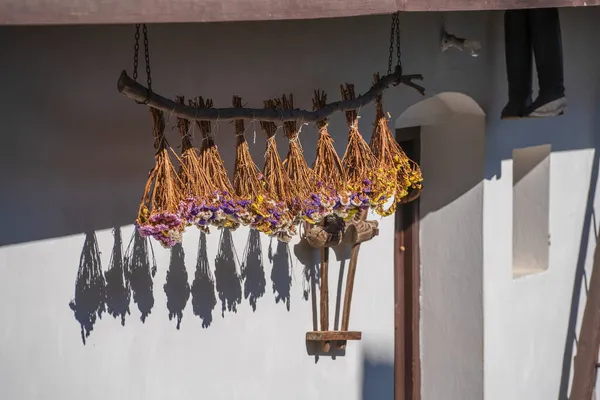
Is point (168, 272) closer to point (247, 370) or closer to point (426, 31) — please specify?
point (247, 370)

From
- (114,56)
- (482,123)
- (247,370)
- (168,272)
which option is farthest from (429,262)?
(114,56)

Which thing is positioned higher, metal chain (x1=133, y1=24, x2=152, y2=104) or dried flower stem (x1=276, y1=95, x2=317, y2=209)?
metal chain (x1=133, y1=24, x2=152, y2=104)

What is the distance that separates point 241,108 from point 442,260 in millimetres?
2515

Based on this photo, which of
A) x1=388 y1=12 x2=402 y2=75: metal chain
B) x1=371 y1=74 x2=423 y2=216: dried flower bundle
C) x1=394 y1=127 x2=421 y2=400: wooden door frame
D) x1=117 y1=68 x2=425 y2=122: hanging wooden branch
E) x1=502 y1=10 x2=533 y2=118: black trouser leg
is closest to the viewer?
x1=117 y1=68 x2=425 y2=122: hanging wooden branch

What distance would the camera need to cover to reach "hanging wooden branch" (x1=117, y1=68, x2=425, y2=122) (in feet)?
13.9

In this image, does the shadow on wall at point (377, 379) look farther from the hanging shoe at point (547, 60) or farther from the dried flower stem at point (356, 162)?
the hanging shoe at point (547, 60)

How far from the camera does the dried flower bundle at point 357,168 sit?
490 centimetres

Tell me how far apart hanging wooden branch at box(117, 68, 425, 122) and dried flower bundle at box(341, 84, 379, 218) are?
6cm

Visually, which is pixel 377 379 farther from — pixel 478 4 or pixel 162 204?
pixel 162 204

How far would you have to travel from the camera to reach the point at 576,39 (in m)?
7.33

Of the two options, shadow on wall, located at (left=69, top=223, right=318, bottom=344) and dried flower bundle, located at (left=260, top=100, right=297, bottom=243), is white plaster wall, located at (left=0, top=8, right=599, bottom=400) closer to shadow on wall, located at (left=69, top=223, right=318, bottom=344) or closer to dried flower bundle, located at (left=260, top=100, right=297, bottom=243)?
shadow on wall, located at (left=69, top=223, right=318, bottom=344)

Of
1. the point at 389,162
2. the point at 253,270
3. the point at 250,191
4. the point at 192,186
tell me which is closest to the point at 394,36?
the point at 389,162

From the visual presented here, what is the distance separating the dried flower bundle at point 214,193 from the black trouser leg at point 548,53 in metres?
1.94

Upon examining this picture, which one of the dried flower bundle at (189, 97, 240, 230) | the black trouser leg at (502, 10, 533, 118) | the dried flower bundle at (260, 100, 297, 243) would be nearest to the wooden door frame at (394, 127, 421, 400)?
the black trouser leg at (502, 10, 533, 118)
